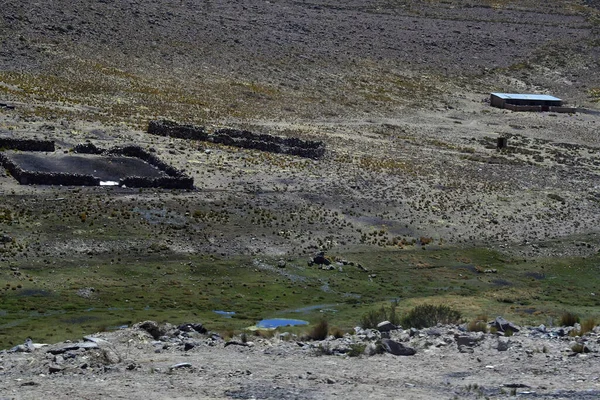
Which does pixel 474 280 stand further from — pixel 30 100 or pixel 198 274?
pixel 30 100

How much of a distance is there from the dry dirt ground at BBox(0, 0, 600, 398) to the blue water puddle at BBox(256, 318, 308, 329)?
7.30 meters

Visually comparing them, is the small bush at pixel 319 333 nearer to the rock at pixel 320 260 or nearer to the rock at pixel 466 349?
the rock at pixel 466 349

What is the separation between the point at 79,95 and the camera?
80188mm

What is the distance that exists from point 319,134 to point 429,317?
44.1 meters

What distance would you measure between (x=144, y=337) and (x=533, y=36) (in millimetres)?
108894

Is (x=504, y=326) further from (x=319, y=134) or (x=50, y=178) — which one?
(x=319, y=134)

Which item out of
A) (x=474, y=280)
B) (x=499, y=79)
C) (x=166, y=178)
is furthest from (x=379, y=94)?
(x=474, y=280)

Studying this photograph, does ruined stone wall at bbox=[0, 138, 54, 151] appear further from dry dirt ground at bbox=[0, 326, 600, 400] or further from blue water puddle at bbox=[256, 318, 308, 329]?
dry dirt ground at bbox=[0, 326, 600, 400]

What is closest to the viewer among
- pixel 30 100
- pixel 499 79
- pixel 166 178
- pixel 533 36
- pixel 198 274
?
pixel 198 274

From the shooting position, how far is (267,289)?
4488 centimetres

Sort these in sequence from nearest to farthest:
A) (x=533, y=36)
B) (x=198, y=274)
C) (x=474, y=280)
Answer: (x=198, y=274)
(x=474, y=280)
(x=533, y=36)

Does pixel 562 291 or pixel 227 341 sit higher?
pixel 227 341

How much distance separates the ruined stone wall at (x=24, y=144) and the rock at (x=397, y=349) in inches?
1394

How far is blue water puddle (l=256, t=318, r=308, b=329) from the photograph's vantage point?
128ft
